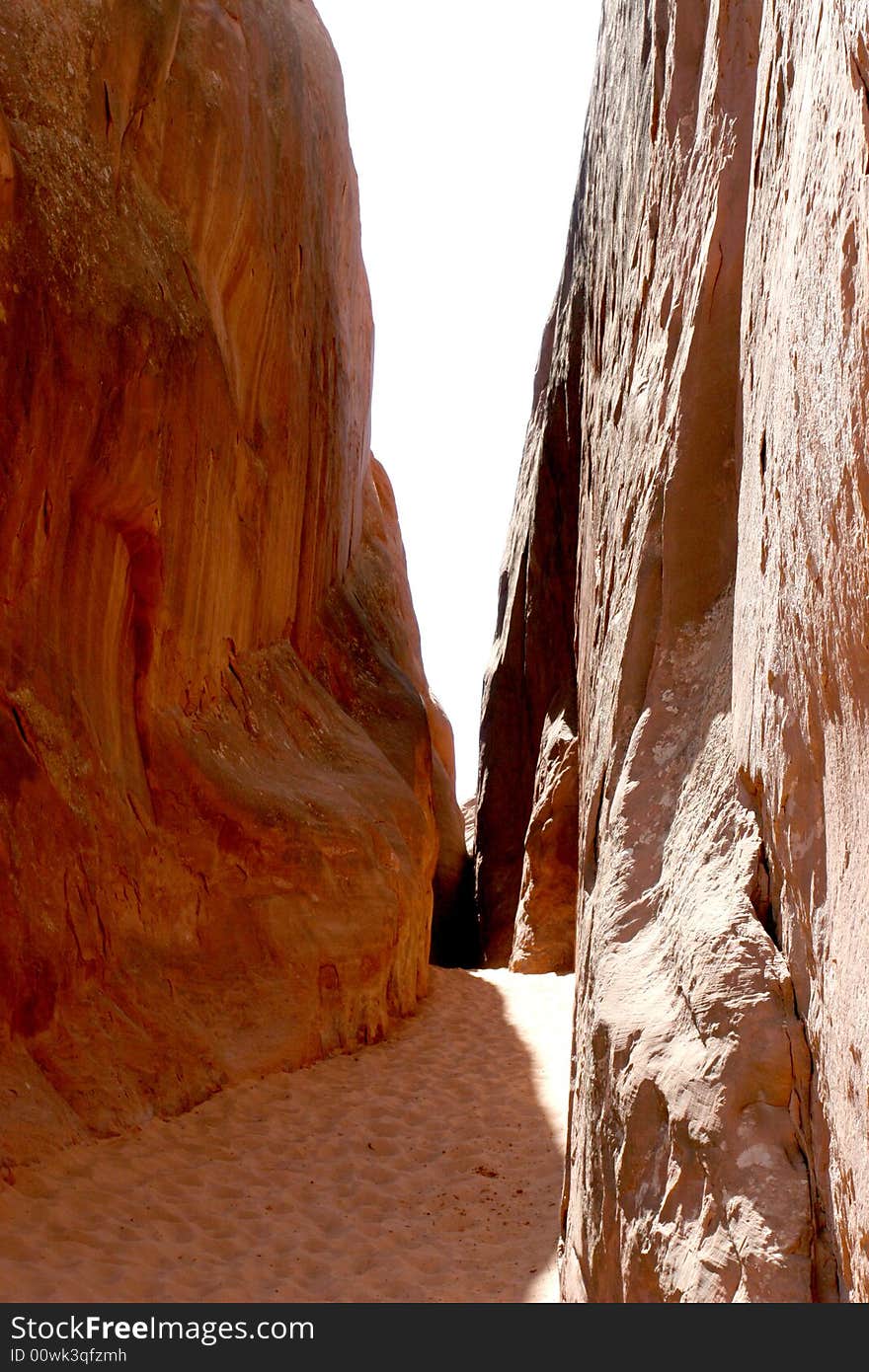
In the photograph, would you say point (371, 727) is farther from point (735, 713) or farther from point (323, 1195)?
point (735, 713)

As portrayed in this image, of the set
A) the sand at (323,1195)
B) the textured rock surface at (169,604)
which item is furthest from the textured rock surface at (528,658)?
the sand at (323,1195)

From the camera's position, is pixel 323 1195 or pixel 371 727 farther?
pixel 371 727

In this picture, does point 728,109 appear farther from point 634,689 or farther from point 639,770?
point 639,770

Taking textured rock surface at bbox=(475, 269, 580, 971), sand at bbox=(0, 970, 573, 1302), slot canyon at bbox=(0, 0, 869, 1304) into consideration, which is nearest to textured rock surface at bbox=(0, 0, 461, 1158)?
slot canyon at bbox=(0, 0, 869, 1304)

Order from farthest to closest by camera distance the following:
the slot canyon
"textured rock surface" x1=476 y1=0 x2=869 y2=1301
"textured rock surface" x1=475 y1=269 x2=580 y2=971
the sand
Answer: "textured rock surface" x1=475 y1=269 x2=580 y2=971 → the sand → the slot canyon → "textured rock surface" x1=476 y1=0 x2=869 y2=1301

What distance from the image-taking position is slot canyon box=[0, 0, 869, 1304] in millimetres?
2484

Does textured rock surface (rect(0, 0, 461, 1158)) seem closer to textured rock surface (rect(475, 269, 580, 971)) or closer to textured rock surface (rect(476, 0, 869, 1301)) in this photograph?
textured rock surface (rect(476, 0, 869, 1301))

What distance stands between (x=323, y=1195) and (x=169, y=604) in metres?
3.90

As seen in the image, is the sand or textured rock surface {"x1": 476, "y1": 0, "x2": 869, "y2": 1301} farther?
the sand

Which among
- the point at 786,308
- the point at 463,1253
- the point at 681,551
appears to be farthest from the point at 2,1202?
the point at 786,308

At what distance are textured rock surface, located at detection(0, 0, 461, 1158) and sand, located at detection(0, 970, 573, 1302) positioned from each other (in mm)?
314

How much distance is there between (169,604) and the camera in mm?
7691

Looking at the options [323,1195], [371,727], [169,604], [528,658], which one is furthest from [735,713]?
[528,658]

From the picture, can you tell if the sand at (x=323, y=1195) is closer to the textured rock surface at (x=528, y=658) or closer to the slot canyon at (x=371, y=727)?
the slot canyon at (x=371, y=727)
